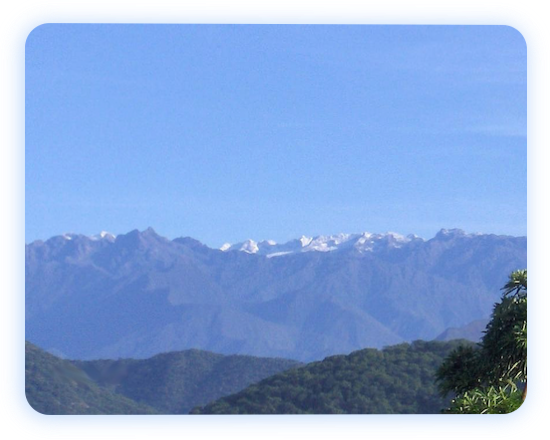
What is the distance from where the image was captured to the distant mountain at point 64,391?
14812mm

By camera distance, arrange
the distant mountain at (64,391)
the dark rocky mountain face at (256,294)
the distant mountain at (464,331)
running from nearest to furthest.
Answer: the distant mountain at (64,391) < the distant mountain at (464,331) < the dark rocky mountain face at (256,294)

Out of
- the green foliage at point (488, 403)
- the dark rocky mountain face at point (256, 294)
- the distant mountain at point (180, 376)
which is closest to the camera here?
the green foliage at point (488, 403)

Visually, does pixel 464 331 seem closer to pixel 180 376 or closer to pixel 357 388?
pixel 180 376

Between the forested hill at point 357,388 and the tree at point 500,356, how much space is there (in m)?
9.31

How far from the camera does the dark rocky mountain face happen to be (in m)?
24.6

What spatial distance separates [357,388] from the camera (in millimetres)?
14422

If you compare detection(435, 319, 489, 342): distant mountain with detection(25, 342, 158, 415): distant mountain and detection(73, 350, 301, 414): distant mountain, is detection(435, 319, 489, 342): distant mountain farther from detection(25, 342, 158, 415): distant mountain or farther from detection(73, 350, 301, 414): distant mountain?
detection(25, 342, 158, 415): distant mountain

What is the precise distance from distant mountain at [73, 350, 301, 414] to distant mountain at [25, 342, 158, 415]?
1.28 ft

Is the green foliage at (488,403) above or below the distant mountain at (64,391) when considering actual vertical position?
above

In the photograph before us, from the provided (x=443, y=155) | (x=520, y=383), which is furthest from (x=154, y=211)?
(x=520, y=383)

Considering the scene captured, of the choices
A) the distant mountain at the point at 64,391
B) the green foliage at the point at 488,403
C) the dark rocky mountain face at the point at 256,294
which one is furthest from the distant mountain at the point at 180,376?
the green foliage at the point at 488,403

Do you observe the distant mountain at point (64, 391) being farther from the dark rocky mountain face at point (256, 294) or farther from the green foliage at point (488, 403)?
the green foliage at point (488, 403)

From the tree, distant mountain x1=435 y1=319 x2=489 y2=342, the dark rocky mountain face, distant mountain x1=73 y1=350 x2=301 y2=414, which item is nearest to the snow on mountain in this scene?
the dark rocky mountain face

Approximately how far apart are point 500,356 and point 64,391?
1290 cm
